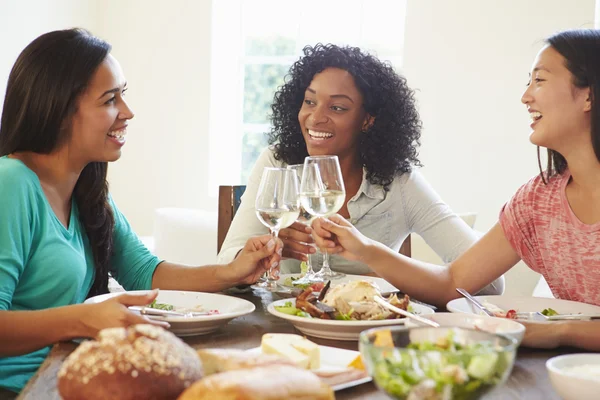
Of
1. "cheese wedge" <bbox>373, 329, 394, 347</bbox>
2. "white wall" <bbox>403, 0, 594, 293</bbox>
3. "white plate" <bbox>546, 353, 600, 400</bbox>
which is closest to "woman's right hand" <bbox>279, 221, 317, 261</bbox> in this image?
"white plate" <bbox>546, 353, 600, 400</bbox>

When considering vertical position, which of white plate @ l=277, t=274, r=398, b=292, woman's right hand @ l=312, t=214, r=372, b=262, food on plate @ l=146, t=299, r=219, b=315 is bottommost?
white plate @ l=277, t=274, r=398, b=292

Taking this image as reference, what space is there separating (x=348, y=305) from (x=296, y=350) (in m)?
0.44

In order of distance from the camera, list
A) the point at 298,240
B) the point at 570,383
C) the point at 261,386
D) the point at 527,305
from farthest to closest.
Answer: the point at 298,240 < the point at 527,305 < the point at 570,383 < the point at 261,386

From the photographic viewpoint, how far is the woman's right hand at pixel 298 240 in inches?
82.4

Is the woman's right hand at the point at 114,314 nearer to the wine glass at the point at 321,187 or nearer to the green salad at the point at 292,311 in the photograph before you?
the green salad at the point at 292,311

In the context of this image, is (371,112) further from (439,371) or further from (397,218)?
(439,371)

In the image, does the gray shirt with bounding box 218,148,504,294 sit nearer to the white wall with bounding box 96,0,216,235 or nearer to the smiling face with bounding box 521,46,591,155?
the smiling face with bounding box 521,46,591,155

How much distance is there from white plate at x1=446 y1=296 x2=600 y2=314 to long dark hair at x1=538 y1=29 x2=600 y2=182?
1.66 feet

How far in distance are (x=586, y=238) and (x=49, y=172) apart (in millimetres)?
1398

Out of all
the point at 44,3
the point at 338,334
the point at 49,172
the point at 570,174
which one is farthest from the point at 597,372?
the point at 44,3

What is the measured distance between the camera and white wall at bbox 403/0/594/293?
510 centimetres

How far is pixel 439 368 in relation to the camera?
2.36 ft

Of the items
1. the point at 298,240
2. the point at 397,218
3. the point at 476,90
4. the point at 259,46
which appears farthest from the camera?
the point at 259,46

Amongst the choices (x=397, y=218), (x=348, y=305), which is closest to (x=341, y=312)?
(x=348, y=305)
